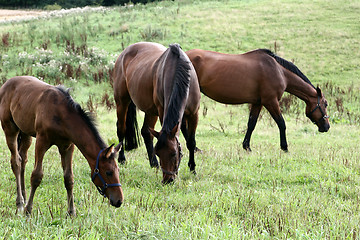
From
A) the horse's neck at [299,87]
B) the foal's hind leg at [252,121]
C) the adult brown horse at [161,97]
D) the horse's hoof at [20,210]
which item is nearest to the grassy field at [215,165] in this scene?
the horse's hoof at [20,210]

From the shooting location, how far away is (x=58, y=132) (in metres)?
3.79

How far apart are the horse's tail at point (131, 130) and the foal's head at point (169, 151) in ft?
9.23

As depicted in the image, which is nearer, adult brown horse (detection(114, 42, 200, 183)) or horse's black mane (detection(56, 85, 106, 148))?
horse's black mane (detection(56, 85, 106, 148))

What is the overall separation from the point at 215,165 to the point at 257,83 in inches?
105

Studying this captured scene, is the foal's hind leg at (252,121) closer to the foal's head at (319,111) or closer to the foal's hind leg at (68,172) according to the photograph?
the foal's head at (319,111)

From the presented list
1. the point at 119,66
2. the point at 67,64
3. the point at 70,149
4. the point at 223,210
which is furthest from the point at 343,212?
the point at 67,64

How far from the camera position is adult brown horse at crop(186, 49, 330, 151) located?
7.76 meters

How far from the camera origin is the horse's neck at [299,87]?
314 inches

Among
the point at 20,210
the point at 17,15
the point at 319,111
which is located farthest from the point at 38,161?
the point at 17,15

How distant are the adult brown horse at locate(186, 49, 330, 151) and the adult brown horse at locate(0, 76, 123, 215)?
446 cm

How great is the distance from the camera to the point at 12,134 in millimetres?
4551

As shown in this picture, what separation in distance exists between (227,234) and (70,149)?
6.66 feet

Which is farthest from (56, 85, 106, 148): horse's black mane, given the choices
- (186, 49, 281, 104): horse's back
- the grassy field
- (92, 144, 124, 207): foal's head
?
(186, 49, 281, 104): horse's back

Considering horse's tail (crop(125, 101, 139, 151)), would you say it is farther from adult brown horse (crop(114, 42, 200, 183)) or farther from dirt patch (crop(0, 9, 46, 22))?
dirt patch (crop(0, 9, 46, 22))
